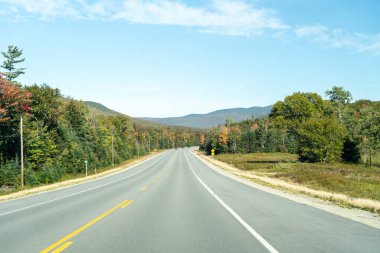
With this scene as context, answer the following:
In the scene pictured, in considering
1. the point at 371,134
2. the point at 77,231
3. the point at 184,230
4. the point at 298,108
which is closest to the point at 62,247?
the point at 77,231

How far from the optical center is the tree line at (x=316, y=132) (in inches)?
2331

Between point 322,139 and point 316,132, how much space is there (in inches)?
62.2

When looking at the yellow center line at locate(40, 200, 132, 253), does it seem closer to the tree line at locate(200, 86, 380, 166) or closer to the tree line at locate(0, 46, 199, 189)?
the tree line at locate(0, 46, 199, 189)

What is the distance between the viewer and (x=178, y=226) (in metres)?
9.48

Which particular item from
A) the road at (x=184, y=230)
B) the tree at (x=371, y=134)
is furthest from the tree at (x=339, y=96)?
the road at (x=184, y=230)

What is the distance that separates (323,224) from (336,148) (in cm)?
5325

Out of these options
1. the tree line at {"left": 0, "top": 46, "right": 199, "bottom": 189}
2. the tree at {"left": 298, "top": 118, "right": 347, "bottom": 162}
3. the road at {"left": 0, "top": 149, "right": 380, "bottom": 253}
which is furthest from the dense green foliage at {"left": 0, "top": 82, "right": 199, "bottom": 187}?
the tree at {"left": 298, "top": 118, "right": 347, "bottom": 162}

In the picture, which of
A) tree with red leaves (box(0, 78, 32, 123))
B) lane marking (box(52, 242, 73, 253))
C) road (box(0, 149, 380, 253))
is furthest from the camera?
tree with red leaves (box(0, 78, 32, 123))

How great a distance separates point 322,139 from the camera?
58.2 meters

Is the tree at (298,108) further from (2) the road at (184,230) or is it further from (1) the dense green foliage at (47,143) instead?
(2) the road at (184,230)

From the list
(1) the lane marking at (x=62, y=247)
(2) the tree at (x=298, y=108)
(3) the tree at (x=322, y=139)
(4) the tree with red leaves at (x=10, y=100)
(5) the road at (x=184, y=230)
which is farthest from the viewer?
(2) the tree at (x=298, y=108)

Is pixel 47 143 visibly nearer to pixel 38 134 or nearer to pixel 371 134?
pixel 38 134

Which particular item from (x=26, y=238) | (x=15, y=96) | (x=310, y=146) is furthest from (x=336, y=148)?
(x=26, y=238)

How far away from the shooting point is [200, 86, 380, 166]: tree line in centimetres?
5922
